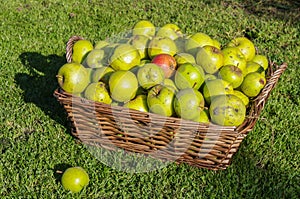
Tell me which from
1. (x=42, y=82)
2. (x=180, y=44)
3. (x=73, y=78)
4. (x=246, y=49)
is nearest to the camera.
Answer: (x=73, y=78)

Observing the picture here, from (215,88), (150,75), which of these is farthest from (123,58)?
(215,88)

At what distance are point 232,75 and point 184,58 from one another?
44 cm

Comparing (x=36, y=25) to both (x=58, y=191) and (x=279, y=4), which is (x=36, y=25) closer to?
(x=58, y=191)

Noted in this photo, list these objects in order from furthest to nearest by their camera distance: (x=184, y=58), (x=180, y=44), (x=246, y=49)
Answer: (x=246, y=49) < (x=180, y=44) < (x=184, y=58)

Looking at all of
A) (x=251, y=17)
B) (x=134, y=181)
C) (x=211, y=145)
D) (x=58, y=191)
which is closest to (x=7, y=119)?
(x=58, y=191)

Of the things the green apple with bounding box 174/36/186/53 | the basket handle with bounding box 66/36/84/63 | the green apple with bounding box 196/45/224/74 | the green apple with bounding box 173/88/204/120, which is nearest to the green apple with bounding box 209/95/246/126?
the green apple with bounding box 173/88/204/120

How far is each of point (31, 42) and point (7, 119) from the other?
1.64 m

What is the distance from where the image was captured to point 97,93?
3176mm

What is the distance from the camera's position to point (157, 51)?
3.54 meters

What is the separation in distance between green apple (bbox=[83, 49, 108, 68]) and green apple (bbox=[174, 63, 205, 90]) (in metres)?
0.67

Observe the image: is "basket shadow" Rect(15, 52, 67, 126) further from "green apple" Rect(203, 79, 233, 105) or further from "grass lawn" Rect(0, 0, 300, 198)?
"green apple" Rect(203, 79, 233, 105)

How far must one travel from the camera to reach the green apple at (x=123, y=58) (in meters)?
3.40

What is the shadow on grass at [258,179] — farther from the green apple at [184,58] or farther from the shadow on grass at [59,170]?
the shadow on grass at [59,170]

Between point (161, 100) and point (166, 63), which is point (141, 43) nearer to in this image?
point (166, 63)
